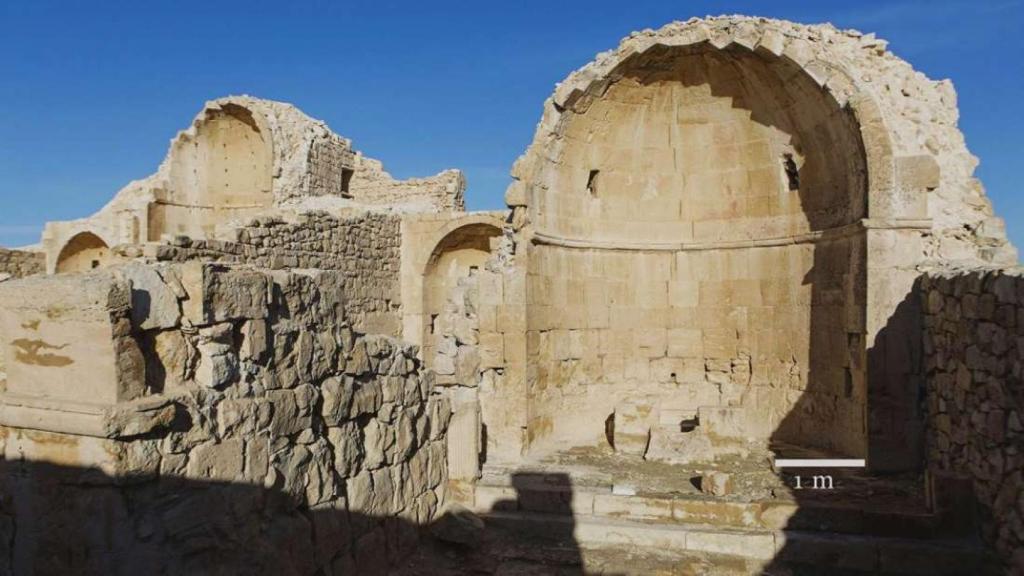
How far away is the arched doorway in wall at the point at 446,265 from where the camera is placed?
14.8m

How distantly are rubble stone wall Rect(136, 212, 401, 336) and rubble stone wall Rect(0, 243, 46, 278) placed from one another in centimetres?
813

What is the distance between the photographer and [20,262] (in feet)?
54.2

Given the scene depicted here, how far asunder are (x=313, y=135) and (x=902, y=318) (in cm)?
1289

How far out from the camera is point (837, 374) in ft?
29.2

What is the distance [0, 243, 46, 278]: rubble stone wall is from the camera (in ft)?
52.4

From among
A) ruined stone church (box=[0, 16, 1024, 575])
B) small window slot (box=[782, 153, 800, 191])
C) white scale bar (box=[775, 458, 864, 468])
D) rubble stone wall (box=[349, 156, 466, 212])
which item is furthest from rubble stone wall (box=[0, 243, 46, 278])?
white scale bar (box=[775, 458, 864, 468])

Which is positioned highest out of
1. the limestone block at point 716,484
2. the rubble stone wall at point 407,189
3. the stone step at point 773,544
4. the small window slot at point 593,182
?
the rubble stone wall at point 407,189

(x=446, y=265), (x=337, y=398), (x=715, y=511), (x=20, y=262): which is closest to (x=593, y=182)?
(x=715, y=511)

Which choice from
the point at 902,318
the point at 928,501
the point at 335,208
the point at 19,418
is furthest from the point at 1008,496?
the point at 335,208

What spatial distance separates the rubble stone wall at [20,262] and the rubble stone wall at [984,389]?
17159mm

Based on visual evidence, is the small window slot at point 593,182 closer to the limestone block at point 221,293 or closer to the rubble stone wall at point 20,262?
the limestone block at point 221,293

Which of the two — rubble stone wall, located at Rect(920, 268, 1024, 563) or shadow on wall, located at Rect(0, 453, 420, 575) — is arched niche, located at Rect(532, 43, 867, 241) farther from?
shadow on wall, located at Rect(0, 453, 420, 575)

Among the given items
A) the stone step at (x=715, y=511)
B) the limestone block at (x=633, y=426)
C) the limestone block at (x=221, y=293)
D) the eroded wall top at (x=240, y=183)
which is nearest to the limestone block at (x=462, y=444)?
the stone step at (x=715, y=511)

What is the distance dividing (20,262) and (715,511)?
16458mm
